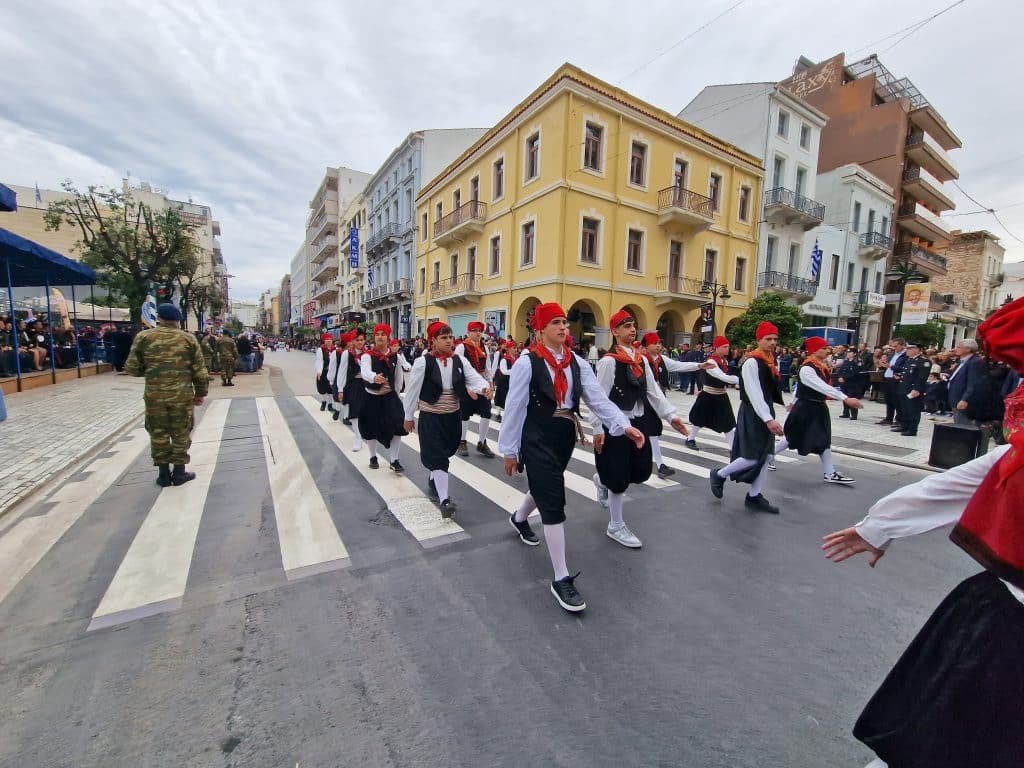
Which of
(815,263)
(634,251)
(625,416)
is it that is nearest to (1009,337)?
(625,416)

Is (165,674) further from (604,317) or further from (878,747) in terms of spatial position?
(604,317)

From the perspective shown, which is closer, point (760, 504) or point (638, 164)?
point (760, 504)

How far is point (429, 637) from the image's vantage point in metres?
2.67

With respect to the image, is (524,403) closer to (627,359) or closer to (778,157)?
(627,359)

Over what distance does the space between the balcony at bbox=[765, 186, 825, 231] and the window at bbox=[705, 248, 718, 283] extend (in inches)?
170

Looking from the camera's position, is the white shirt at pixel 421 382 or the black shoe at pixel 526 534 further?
the white shirt at pixel 421 382

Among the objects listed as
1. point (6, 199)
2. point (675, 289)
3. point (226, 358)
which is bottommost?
point (226, 358)

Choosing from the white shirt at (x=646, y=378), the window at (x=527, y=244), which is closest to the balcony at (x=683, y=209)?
the window at (x=527, y=244)

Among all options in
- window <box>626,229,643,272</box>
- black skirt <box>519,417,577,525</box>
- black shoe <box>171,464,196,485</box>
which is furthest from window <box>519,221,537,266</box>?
black skirt <box>519,417,577,525</box>

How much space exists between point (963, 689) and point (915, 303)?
2212 centimetres

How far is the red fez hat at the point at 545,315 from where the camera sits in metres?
3.40

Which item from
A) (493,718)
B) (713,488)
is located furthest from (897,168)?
(493,718)

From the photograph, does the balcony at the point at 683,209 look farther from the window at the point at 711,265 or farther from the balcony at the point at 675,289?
the balcony at the point at 675,289

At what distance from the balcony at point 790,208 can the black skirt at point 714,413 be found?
21.4 metres
